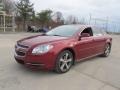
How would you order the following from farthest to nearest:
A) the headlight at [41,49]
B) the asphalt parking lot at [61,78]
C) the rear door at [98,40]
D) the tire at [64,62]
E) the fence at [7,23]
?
the fence at [7,23]
the rear door at [98,40]
the tire at [64,62]
the headlight at [41,49]
the asphalt parking lot at [61,78]

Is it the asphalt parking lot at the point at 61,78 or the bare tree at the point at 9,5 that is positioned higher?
the bare tree at the point at 9,5

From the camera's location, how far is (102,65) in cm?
662

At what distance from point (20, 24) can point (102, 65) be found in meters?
35.3

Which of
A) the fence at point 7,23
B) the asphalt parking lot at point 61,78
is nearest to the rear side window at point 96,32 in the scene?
the asphalt parking lot at point 61,78

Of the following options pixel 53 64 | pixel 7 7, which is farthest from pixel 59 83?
pixel 7 7

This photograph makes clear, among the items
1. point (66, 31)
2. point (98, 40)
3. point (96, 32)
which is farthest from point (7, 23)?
point (66, 31)

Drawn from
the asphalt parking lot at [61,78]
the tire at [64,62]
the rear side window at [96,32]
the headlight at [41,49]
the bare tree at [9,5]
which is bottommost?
the asphalt parking lot at [61,78]

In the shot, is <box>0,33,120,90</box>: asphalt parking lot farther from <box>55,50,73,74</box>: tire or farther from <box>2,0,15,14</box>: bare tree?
<box>2,0,15,14</box>: bare tree

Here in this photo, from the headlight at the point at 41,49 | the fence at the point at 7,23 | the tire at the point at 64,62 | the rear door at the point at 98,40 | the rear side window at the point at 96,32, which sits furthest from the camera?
the fence at the point at 7,23

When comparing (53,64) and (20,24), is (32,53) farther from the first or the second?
(20,24)

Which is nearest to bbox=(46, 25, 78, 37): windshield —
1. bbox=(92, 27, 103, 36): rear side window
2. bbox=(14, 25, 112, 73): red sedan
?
bbox=(14, 25, 112, 73): red sedan

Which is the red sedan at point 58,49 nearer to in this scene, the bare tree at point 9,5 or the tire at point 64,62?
the tire at point 64,62

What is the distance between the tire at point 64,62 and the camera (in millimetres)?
5312

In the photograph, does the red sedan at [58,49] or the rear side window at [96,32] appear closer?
the red sedan at [58,49]
